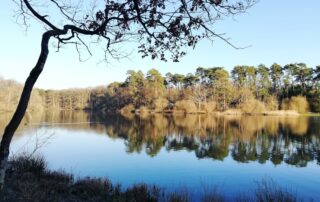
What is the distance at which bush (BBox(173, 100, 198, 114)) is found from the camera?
65062 mm

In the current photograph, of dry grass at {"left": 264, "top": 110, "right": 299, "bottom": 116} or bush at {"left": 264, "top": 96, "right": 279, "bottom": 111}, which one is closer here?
dry grass at {"left": 264, "top": 110, "right": 299, "bottom": 116}

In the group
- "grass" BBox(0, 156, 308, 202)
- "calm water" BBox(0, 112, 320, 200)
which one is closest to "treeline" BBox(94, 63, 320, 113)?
"calm water" BBox(0, 112, 320, 200)

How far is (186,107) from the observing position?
65.6 m

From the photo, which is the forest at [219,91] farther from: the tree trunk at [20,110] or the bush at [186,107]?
the tree trunk at [20,110]

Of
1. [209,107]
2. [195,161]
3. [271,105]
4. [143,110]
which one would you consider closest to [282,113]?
[271,105]

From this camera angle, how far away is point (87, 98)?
10575 cm

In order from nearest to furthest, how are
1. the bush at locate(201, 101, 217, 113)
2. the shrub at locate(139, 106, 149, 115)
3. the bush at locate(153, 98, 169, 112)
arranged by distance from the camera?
the bush at locate(201, 101, 217, 113), the bush at locate(153, 98, 169, 112), the shrub at locate(139, 106, 149, 115)

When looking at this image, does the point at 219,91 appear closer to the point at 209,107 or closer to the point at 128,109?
the point at 209,107

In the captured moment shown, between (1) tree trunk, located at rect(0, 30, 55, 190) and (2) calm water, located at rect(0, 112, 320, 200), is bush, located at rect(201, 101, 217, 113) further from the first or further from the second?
(1) tree trunk, located at rect(0, 30, 55, 190)

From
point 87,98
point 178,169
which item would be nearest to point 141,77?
point 87,98

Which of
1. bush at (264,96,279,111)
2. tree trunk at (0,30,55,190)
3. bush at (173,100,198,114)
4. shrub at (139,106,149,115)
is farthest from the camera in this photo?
shrub at (139,106,149,115)

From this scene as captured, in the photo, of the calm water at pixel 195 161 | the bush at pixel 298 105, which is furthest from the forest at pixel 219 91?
the calm water at pixel 195 161

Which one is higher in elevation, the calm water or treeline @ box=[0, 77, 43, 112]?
treeline @ box=[0, 77, 43, 112]

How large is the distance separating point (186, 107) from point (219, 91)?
709 cm
